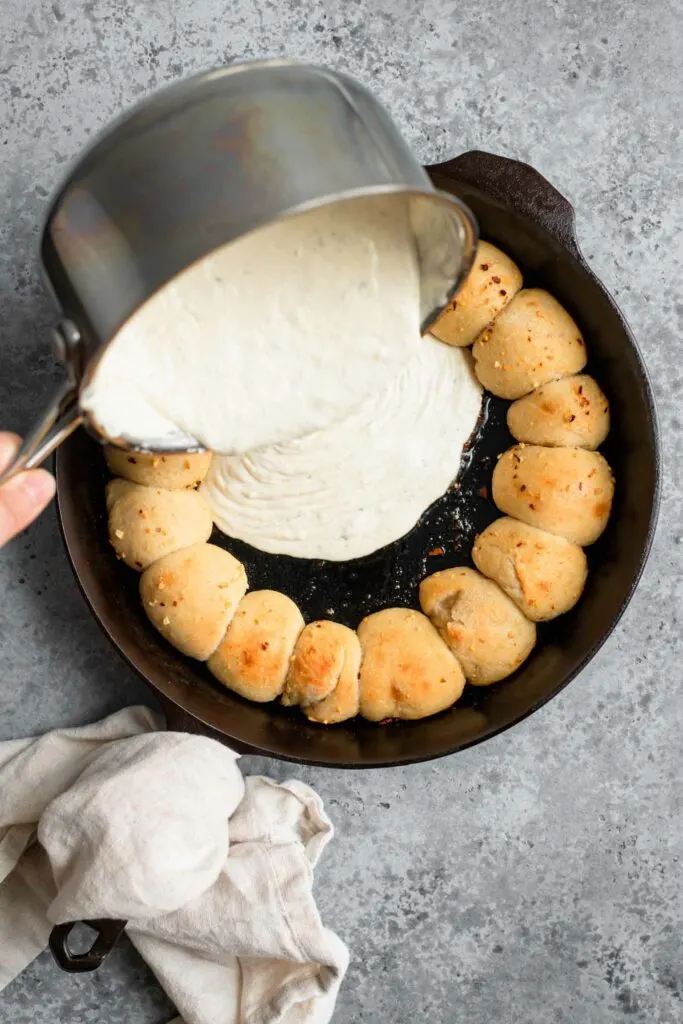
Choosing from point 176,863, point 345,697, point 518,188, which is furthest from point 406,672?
point 518,188

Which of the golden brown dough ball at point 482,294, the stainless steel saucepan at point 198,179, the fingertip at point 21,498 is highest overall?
the stainless steel saucepan at point 198,179

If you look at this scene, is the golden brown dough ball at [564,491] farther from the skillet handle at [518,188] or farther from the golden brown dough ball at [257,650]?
the golden brown dough ball at [257,650]

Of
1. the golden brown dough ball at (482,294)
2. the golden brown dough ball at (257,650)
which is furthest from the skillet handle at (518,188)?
the golden brown dough ball at (257,650)

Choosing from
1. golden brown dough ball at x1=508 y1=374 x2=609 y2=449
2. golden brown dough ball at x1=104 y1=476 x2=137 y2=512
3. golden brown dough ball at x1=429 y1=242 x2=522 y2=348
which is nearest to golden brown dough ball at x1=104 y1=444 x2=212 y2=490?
golden brown dough ball at x1=104 y1=476 x2=137 y2=512

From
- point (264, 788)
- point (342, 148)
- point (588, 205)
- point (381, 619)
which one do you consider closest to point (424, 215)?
point (342, 148)

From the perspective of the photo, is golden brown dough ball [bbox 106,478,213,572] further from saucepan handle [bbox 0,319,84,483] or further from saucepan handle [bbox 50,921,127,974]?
saucepan handle [bbox 50,921,127,974]

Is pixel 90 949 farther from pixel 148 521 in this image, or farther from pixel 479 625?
pixel 479 625
